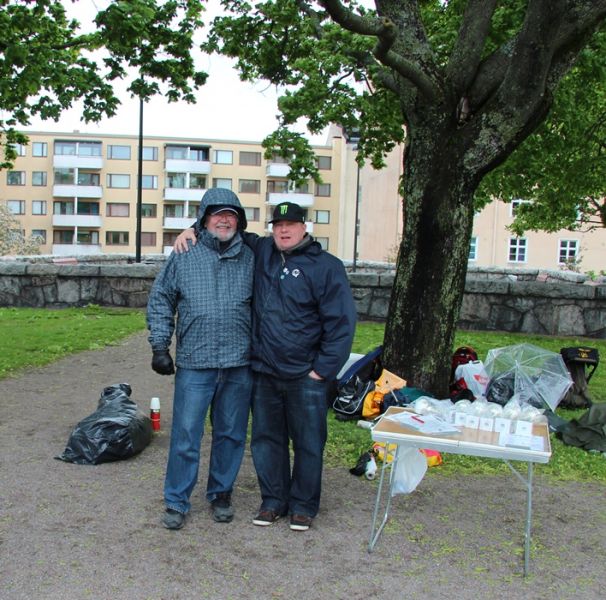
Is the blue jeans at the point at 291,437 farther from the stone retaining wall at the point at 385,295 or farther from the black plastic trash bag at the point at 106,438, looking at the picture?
the stone retaining wall at the point at 385,295

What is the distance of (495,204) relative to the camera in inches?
1928

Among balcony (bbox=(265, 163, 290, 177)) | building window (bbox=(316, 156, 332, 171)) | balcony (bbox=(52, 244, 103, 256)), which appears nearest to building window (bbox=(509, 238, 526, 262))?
building window (bbox=(316, 156, 332, 171))

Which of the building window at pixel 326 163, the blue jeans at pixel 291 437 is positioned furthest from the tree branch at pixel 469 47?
the building window at pixel 326 163

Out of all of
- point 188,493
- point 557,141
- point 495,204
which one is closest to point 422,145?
point 188,493

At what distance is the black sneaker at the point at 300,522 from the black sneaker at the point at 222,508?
38 centimetres

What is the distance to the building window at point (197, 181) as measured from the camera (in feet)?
245

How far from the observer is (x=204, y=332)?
4.43 m

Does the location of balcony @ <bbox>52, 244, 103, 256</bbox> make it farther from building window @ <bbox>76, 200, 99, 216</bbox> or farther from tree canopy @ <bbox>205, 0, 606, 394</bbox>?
tree canopy @ <bbox>205, 0, 606, 394</bbox>

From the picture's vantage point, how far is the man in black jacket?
14.3ft

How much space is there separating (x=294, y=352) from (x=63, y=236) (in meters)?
74.9

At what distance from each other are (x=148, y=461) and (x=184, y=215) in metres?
71.4

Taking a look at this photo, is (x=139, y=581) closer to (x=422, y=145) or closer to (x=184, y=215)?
(x=422, y=145)

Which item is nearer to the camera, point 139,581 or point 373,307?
point 139,581

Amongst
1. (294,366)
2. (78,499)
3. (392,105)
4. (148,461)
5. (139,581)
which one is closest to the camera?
(139,581)
